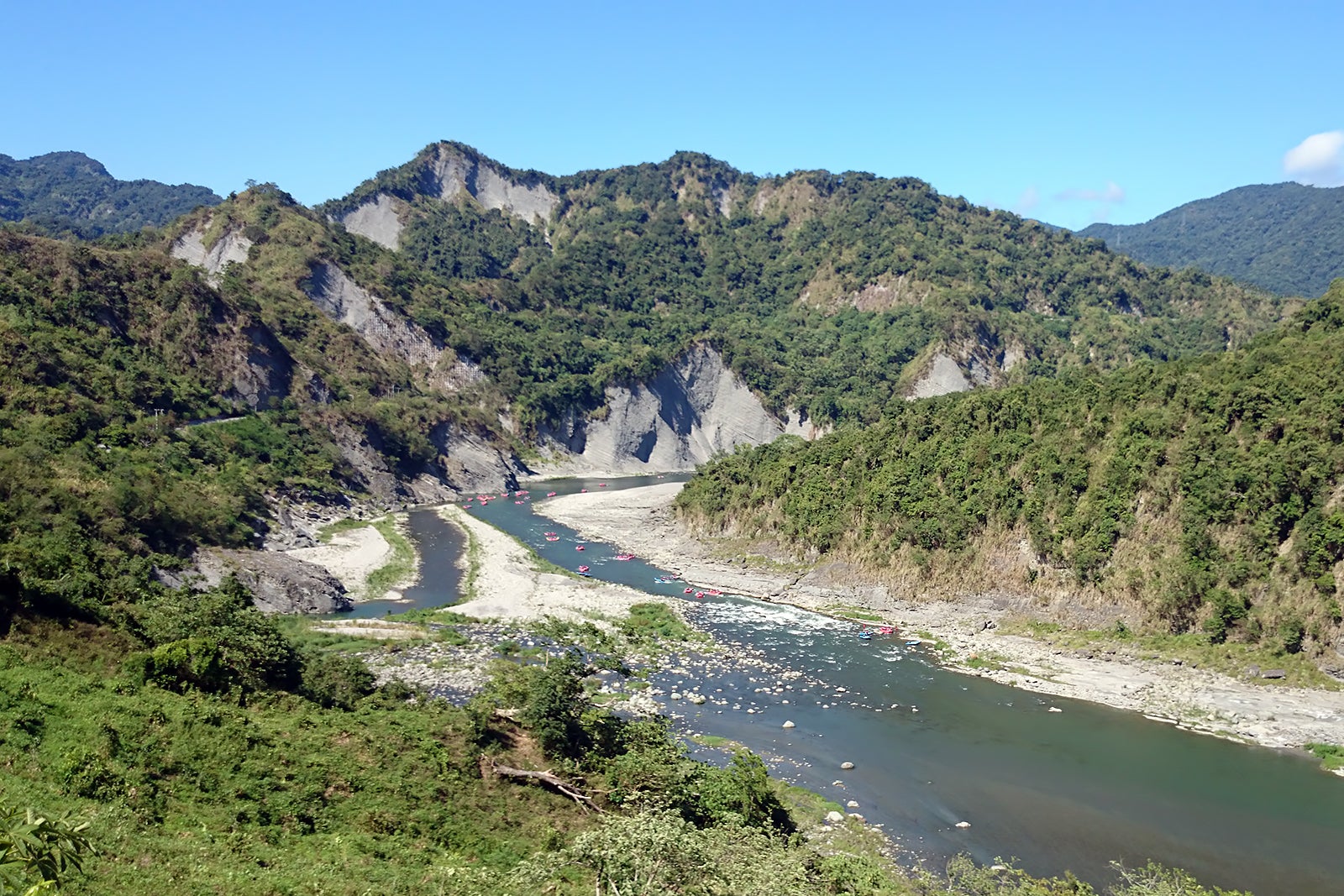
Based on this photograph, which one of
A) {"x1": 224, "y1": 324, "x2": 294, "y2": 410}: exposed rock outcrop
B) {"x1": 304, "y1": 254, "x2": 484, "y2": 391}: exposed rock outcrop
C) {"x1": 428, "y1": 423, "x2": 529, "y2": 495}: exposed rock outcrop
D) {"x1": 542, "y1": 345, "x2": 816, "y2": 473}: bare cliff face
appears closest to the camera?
{"x1": 224, "y1": 324, "x2": 294, "y2": 410}: exposed rock outcrop

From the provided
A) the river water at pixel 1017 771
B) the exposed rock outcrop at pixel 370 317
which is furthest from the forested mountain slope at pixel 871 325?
the river water at pixel 1017 771

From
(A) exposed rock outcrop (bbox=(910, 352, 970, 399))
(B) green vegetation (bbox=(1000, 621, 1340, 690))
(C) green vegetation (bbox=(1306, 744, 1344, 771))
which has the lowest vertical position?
(C) green vegetation (bbox=(1306, 744, 1344, 771))

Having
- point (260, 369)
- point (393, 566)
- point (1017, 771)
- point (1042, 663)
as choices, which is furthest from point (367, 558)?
point (1017, 771)

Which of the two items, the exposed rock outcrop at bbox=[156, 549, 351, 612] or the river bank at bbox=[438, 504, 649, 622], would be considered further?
the river bank at bbox=[438, 504, 649, 622]

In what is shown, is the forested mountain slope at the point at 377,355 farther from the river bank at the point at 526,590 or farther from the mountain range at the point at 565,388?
the river bank at the point at 526,590

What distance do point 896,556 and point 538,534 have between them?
36776 millimetres

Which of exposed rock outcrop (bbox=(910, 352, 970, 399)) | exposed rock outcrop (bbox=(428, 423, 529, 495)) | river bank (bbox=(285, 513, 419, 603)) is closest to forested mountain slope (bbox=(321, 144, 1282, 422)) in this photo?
exposed rock outcrop (bbox=(910, 352, 970, 399))

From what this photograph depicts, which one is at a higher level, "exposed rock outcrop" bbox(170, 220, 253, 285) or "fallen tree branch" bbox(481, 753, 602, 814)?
"exposed rock outcrop" bbox(170, 220, 253, 285)

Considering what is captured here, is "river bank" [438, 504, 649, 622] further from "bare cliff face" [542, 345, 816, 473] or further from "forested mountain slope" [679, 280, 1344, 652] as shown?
"bare cliff face" [542, 345, 816, 473]

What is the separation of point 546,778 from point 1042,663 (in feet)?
98.9

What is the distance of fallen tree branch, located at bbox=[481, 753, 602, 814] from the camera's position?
2427 centimetres

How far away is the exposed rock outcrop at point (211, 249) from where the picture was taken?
136m

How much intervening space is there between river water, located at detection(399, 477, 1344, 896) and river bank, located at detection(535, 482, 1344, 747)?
1496mm

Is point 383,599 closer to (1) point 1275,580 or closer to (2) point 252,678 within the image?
(2) point 252,678
